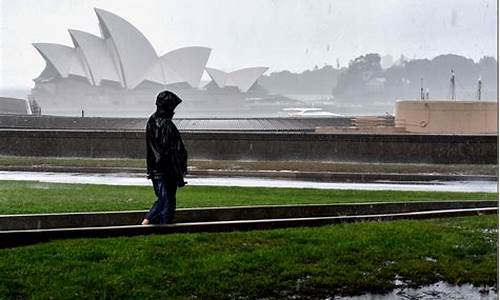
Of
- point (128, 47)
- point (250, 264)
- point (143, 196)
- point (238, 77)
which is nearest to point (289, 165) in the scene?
point (143, 196)

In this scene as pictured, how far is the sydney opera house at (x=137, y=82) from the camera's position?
45.6m

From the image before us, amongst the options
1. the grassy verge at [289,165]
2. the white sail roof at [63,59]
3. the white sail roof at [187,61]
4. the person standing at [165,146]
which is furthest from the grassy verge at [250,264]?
the white sail roof at [187,61]

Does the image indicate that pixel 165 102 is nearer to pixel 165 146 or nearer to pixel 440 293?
pixel 165 146

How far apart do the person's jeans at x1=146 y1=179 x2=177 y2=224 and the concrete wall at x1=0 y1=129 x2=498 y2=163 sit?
1090 centimetres

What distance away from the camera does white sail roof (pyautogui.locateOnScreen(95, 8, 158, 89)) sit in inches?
1623

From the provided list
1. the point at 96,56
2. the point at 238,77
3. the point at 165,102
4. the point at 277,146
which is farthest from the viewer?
the point at 238,77

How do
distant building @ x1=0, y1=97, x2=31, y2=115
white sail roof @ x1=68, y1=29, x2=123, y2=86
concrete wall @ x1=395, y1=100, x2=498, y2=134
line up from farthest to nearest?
white sail roof @ x1=68, y1=29, x2=123, y2=86 → distant building @ x1=0, y1=97, x2=31, y2=115 → concrete wall @ x1=395, y1=100, x2=498, y2=134

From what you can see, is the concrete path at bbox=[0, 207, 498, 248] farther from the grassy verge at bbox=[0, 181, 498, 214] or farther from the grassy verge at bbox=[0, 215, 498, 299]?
the grassy verge at bbox=[0, 181, 498, 214]

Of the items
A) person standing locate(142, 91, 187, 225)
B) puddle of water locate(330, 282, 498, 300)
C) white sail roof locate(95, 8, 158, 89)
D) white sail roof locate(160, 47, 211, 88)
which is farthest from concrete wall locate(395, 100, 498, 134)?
white sail roof locate(160, 47, 211, 88)

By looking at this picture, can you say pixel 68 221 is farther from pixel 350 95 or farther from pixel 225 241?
pixel 350 95

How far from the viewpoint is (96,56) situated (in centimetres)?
4512

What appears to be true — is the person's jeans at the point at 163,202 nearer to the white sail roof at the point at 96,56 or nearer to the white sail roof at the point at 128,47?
the white sail roof at the point at 128,47

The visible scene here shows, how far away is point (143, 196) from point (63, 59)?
1556 inches

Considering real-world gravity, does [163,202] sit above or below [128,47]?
below
